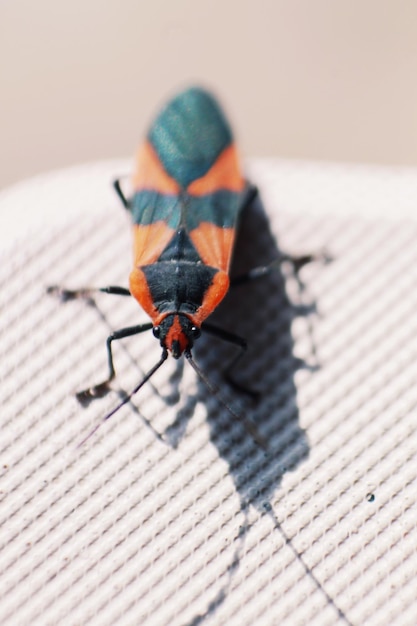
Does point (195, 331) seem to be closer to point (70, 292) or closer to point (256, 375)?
point (256, 375)

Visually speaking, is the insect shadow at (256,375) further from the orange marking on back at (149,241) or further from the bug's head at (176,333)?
the orange marking on back at (149,241)

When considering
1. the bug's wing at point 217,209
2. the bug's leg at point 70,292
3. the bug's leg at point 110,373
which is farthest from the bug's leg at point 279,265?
the bug's leg at point 70,292

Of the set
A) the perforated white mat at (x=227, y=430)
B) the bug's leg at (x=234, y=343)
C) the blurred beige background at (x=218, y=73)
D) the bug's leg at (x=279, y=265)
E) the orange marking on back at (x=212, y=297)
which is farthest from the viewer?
the blurred beige background at (x=218, y=73)

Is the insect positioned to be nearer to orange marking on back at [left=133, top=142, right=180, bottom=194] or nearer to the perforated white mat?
orange marking on back at [left=133, top=142, right=180, bottom=194]

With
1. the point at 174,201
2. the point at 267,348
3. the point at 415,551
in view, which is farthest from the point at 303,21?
the point at 415,551

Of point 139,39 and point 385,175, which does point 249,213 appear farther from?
point 139,39

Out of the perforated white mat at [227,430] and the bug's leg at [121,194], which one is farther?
the bug's leg at [121,194]

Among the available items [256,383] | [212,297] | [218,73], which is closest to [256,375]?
[256,383]
